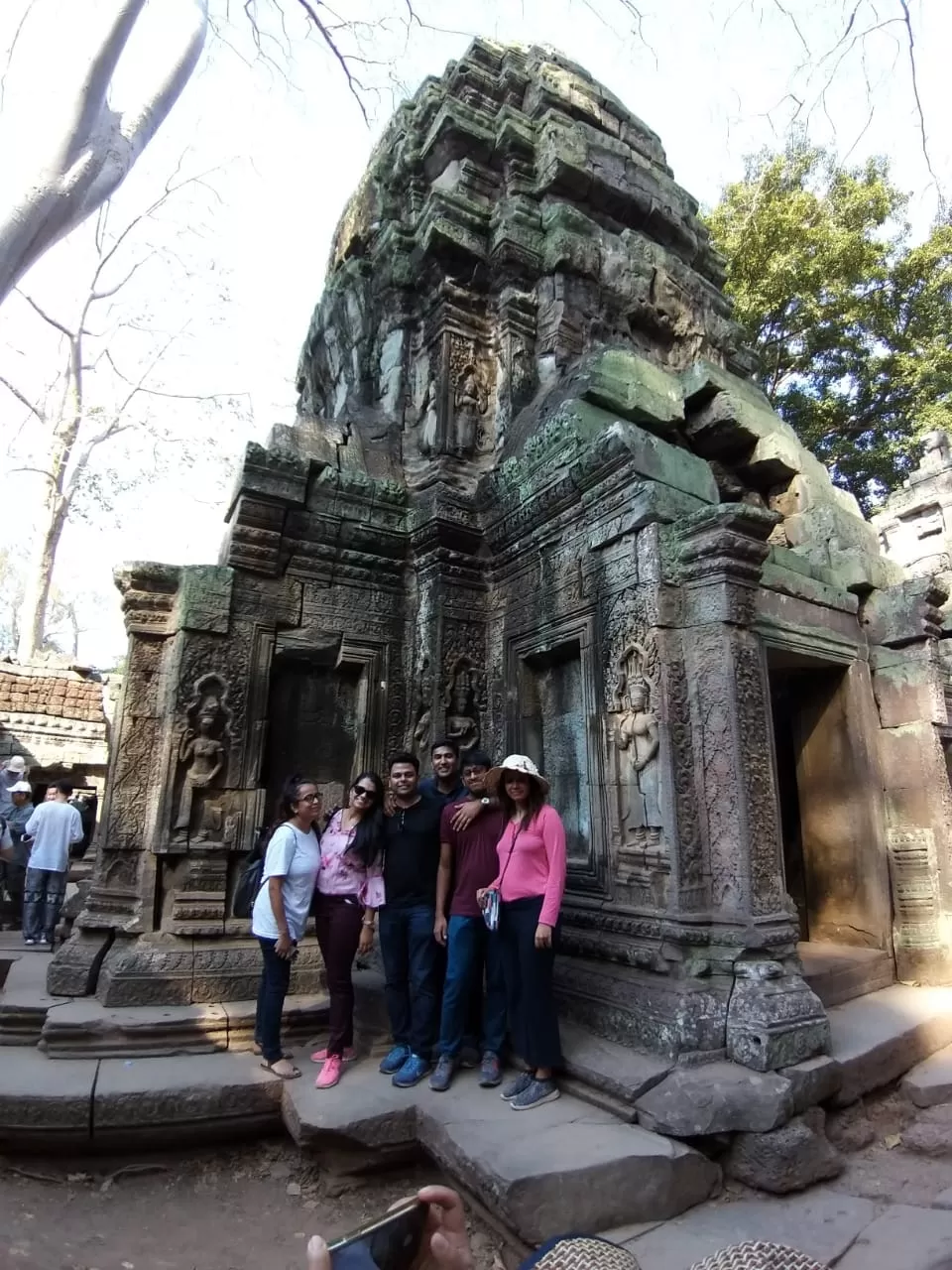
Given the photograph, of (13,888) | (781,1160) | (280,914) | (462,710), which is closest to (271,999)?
(280,914)

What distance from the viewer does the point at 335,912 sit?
13.6 feet

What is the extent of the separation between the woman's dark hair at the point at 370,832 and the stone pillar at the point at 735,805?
163cm

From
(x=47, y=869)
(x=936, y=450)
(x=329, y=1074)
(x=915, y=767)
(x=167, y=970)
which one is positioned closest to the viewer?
(x=329, y=1074)

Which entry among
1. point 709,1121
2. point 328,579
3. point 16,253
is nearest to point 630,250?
point 328,579

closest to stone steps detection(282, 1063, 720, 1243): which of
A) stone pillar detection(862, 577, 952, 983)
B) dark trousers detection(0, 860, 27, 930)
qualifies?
stone pillar detection(862, 577, 952, 983)

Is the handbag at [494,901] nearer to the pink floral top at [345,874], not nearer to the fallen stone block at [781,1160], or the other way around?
the pink floral top at [345,874]

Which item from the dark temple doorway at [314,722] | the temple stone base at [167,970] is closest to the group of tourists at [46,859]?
the temple stone base at [167,970]

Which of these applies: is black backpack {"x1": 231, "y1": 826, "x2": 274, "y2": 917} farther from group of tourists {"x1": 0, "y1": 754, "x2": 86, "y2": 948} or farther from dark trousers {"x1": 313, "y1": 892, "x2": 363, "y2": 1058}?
group of tourists {"x1": 0, "y1": 754, "x2": 86, "y2": 948}

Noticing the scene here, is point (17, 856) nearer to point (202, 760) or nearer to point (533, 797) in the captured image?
point (202, 760)

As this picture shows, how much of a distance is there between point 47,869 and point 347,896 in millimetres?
5022

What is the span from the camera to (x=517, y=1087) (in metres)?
3.62

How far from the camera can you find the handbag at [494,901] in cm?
387

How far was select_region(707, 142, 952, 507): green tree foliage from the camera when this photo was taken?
55.1ft

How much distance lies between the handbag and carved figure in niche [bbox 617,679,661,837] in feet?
2.52
